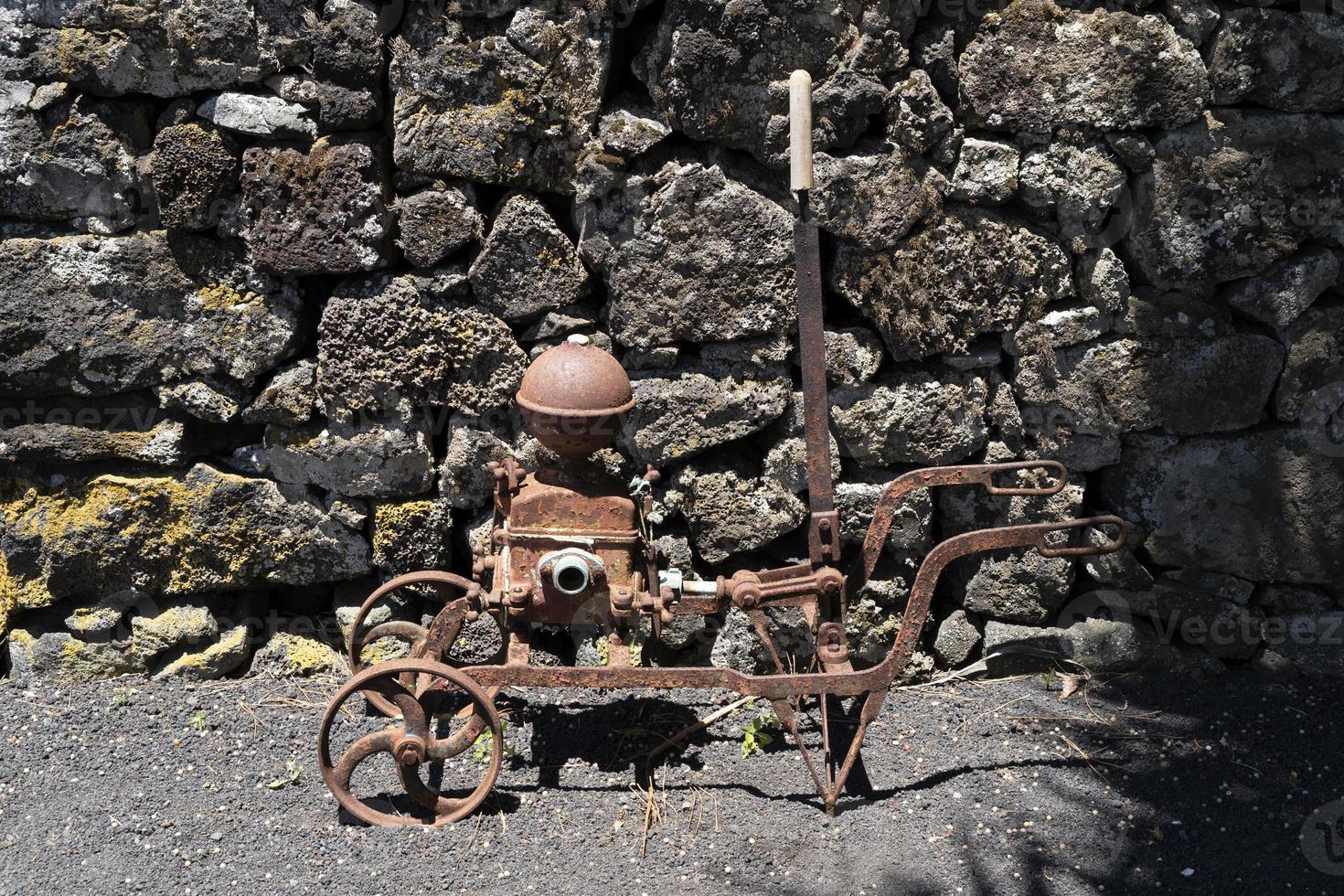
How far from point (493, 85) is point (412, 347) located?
35.5 inches

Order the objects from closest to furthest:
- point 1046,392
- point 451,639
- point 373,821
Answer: point 373,821 < point 451,639 < point 1046,392

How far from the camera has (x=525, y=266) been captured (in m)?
3.71

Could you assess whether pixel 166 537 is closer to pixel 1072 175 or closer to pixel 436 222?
pixel 436 222

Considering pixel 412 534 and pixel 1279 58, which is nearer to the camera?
pixel 1279 58

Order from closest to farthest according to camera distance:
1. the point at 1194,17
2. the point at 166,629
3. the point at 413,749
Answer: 1. the point at 413,749
2. the point at 1194,17
3. the point at 166,629

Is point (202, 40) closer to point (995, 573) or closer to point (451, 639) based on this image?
point (451, 639)

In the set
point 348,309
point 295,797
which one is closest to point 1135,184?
point 348,309

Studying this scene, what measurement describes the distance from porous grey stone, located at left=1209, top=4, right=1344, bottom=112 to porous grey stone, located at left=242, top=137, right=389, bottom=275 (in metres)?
2.73

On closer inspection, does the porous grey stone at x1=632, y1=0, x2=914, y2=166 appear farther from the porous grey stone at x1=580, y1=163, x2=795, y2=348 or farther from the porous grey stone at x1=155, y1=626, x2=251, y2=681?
the porous grey stone at x1=155, y1=626, x2=251, y2=681

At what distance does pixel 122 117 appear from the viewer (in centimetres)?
368

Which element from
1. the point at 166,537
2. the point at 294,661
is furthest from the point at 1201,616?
the point at 166,537

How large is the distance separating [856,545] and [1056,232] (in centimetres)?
126

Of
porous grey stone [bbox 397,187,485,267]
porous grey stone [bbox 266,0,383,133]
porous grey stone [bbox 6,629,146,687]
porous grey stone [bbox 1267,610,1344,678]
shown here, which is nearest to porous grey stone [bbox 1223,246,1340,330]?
porous grey stone [bbox 1267,610,1344,678]

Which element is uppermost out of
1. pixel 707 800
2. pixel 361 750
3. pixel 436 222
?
pixel 436 222
